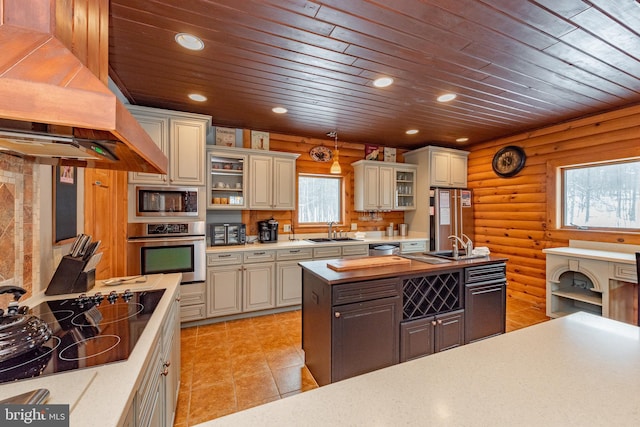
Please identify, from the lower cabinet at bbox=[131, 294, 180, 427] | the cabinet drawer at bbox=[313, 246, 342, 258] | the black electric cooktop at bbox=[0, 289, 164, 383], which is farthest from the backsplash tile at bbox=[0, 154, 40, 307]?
the cabinet drawer at bbox=[313, 246, 342, 258]

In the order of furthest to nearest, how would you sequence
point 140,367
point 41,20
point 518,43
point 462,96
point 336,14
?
point 462,96 → point 518,43 → point 336,14 → point 140,367 → point 41,20

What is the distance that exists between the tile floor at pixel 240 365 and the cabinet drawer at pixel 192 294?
0.33 m

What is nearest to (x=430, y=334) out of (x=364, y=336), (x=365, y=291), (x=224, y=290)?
(x=364, y=336)

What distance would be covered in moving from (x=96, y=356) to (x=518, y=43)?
2993mm

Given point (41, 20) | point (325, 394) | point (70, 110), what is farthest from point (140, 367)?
point (41, 20)

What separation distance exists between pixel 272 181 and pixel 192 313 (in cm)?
196

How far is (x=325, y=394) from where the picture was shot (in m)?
0.76

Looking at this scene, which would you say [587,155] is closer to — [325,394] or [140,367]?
[325,394]

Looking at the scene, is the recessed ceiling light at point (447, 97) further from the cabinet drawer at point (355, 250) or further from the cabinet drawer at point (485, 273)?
the cabinet drawer at point (355, 250)

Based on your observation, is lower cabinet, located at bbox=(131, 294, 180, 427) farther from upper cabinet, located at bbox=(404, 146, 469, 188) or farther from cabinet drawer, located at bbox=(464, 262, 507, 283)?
upper cabinet, located at bbox=(404, 146, 469, 188)

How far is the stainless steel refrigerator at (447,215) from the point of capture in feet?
15.1

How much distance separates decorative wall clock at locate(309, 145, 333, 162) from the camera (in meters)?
4.52

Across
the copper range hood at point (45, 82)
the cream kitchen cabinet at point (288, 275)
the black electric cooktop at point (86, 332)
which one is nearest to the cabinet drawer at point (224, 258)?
the cream kitchen cabinet at point (288, 275)

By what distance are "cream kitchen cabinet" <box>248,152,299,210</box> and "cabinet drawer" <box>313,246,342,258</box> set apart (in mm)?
752
